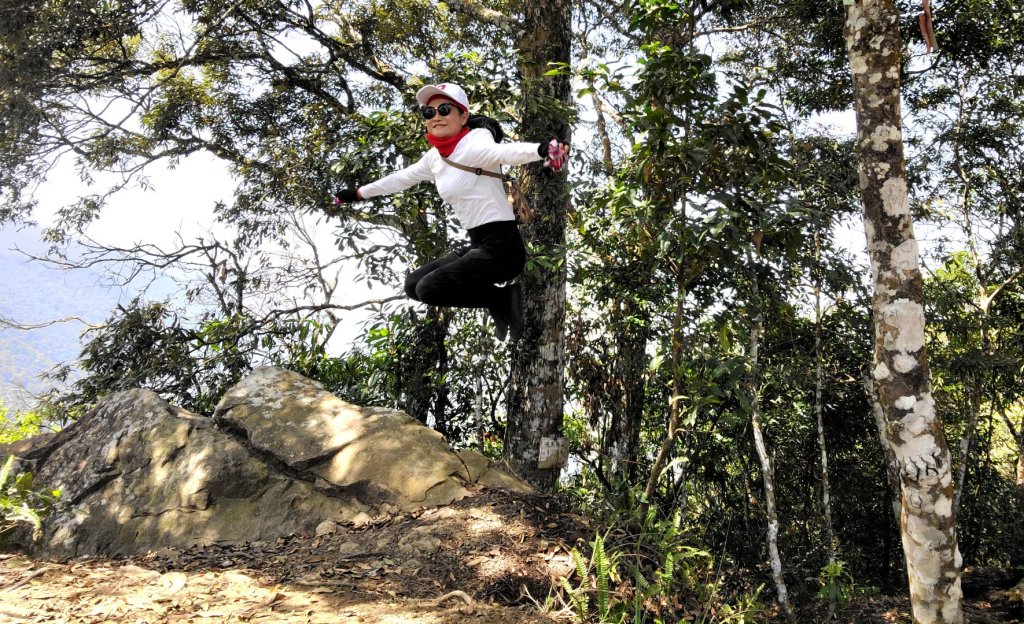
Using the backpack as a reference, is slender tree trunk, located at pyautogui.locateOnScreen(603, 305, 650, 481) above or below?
below

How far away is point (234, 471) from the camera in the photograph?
444cm

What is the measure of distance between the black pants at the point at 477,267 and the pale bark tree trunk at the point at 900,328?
2.13m

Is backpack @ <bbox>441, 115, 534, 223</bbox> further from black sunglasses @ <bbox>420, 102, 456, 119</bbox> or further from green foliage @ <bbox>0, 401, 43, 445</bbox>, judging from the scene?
green foliage @ <bbox>0, 401, 43, 445</bbox>

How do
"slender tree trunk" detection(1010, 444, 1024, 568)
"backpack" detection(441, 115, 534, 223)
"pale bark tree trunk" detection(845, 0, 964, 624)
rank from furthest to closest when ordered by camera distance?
1. "slender tree trunk" detection(1010, 444, 1024, 568)
2. "backpack" detection(441, 115, 534, 223)
3. "pale bark tree trunk" detection(845, 0, 964, 624)

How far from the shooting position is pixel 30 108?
7316 millimetres

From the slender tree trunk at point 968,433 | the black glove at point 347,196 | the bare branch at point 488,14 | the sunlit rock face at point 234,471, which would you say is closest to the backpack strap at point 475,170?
the black glove at point 347,196

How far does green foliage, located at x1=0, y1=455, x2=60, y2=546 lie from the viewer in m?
3.81

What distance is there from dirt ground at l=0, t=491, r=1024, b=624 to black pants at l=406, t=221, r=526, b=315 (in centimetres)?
128

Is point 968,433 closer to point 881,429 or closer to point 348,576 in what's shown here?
point 881,429

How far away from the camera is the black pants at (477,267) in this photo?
417 cm

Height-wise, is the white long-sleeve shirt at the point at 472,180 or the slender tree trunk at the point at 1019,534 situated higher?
the white long-sleeve shirt at the point at 472,180

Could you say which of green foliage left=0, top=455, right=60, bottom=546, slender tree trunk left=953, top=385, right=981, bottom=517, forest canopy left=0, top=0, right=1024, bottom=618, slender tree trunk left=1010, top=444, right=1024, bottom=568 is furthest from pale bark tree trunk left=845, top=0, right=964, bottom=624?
slender tree trunk left=1010, top=444, right=1024, bottom=568

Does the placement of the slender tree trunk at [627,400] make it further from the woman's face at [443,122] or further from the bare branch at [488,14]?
the woman's face at [443,122]

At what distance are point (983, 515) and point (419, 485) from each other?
9.06 meters
